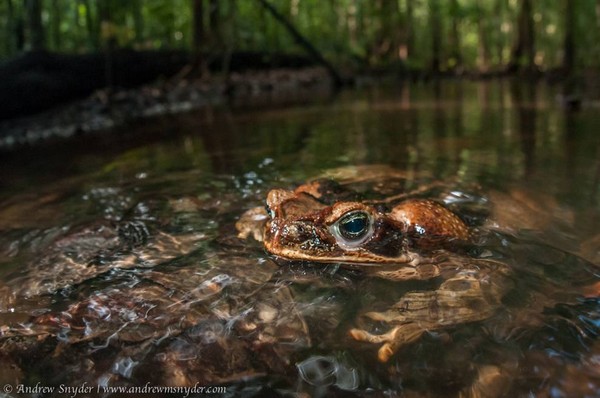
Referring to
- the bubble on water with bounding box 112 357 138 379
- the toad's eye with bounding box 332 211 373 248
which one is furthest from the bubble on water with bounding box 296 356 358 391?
the toad's eye with bounding box 332 211 373 248

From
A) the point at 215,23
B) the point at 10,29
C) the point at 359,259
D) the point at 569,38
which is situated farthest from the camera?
the point at 569,38

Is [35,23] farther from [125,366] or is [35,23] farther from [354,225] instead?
[125,366]

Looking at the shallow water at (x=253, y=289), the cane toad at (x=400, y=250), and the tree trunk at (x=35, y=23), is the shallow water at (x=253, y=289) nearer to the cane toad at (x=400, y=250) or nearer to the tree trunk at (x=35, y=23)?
the cane toad at (x=400, y=250)

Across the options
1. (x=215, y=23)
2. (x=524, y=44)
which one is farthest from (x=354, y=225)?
(x=524, y=44)

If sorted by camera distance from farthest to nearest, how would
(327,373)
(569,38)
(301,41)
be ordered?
(569,38) < (301,41) < (327,373)

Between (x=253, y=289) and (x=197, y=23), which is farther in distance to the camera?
(x=197, y=23)

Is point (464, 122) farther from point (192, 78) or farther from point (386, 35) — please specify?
point (386, 35)
